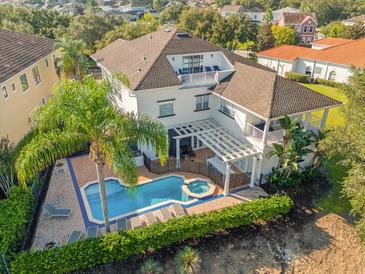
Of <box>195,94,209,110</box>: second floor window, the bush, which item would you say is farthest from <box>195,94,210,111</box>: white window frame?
the bush

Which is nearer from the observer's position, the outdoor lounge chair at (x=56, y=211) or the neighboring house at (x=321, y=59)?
the outdoor lounge chair at (x=56, y=211)

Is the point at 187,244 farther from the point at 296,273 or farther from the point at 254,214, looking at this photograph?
the point at 296,273

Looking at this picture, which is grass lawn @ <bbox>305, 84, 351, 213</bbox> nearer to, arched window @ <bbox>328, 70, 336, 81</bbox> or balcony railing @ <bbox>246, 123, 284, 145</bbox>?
balcony railing @ <bbox>246, 123, 284, 145</bbox>

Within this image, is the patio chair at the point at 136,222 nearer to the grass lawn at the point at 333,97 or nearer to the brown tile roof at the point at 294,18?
the grass lawn at the point at 333,97

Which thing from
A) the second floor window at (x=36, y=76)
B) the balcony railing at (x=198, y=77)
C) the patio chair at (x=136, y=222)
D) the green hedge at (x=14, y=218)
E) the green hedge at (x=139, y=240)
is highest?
the balcony railing at (x=198, y=77)

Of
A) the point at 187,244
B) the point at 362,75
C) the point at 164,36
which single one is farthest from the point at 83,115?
the point at 362,75

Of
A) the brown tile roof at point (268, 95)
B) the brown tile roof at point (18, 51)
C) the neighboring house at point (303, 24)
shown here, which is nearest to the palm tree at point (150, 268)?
the brown tile roof at point (268, 95)

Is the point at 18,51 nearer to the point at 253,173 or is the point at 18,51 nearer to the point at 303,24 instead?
the point at 253,173
